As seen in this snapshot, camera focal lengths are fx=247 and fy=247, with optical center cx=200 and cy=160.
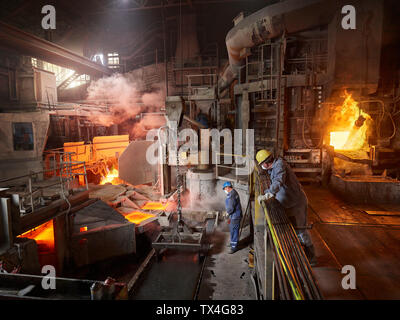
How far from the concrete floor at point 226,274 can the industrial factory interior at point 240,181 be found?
5 centimetres

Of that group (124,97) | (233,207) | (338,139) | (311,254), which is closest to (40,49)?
(124,97)

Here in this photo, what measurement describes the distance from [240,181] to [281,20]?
5.99m

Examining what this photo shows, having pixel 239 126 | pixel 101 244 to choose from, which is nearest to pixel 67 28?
pixel 239 126

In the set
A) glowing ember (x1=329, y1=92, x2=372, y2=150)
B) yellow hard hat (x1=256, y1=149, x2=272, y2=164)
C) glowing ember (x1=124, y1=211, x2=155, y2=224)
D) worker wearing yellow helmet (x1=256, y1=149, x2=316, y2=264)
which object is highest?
glowing ember (x1=329, y1=92, x2=372, y2=150)

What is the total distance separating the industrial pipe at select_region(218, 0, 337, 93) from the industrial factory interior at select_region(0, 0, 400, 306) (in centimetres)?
5

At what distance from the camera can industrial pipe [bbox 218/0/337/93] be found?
8.16 metres

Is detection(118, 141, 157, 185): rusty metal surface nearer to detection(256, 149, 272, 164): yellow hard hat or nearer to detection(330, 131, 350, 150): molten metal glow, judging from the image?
detection(330, 131, 350, 150): molten metal glow

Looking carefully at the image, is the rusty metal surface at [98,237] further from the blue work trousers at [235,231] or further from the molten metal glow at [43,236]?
the blue work trousers at [235,231]

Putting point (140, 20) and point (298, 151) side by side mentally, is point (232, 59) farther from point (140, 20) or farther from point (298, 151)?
point (140, 20)

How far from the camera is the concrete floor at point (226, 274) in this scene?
5340 mm

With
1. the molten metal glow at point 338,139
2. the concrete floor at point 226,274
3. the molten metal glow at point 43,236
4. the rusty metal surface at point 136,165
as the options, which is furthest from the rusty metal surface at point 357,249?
the rusty metal surface at point 136,165

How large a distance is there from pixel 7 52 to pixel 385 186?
20.7 meters

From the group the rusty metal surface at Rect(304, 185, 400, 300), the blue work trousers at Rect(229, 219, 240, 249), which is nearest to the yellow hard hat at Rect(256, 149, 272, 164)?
the rusty metal surface at Rect(304, 185, 400, 300)

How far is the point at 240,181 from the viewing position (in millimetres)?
9641
